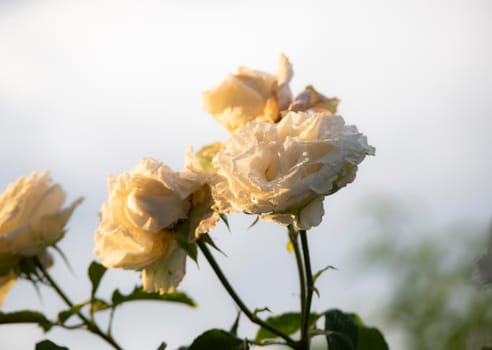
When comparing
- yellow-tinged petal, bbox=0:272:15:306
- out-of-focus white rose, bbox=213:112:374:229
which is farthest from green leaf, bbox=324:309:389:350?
yellow-tinged petal, bbox=0:272:15:306

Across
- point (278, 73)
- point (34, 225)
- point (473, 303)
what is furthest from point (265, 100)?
point (473, 303)

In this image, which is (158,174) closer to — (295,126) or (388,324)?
(295,126)

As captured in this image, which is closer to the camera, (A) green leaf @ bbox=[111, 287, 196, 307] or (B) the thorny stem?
(B) the thorny stem

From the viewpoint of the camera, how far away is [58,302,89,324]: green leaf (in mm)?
947

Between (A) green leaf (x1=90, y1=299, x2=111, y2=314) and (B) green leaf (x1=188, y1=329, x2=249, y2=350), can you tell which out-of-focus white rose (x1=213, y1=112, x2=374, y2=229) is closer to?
(B) green leaf (x1=188, y1=329, x2=249, y2=350)

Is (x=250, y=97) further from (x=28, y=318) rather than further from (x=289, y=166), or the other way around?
(x=28, y=318)

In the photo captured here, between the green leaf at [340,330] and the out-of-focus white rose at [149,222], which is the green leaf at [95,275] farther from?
the green leaf at [340,330]

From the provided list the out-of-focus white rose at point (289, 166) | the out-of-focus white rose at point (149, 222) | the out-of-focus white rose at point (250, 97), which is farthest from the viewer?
the out-of-focus white rose at point (250, 97)

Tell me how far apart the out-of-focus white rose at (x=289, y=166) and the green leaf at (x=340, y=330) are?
0.16 m

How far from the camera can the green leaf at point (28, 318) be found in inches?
39.3

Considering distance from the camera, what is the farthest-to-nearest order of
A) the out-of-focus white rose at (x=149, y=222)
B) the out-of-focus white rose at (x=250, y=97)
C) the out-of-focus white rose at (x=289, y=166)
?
the out-of-focus white rose at (x=250, y=97) → the out-of-focus white rose at (x=149, y=222) → the out-of-focus white rose at (x=289, y=166)

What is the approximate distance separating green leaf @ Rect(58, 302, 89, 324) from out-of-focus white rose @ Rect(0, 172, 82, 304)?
3.3 inches

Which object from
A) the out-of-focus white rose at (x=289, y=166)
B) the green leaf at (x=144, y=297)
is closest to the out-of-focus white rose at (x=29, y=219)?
the green leaf at (x=144, y=297)

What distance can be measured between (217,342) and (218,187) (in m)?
0.17
